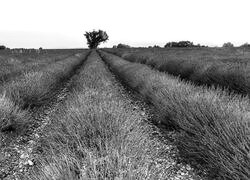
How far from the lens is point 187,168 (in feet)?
7.41

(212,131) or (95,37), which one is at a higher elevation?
(95,37)

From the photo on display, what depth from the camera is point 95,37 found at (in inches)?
2825

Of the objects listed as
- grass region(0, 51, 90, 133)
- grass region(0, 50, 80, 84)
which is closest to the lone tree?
grass region(0, 50, 80, 84)

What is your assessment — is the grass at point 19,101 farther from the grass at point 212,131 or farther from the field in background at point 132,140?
the grass at point 212,131

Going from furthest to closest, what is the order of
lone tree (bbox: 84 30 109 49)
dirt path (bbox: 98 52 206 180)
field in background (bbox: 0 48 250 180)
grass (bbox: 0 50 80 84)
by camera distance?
lone tree (bbox: 84 30 109 49), grass (bbox: 0 50 80 84), dirt path (bbox: 98 52 206 180), field in background (bbox: 0 48 250 180)

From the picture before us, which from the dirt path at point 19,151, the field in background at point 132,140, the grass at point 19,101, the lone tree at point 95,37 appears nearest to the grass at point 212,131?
the field in background at point 132,140

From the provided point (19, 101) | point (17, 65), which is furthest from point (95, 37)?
point (19, 101)

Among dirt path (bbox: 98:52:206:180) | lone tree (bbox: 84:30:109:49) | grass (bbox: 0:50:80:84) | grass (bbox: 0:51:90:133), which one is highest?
lone tree (bbox: 84:30:109:49)

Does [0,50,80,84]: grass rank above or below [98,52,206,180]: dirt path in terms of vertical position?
above

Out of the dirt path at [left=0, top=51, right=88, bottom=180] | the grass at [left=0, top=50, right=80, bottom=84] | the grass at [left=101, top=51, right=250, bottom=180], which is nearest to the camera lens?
the grass at [left=101, top=51, right=250, bottom=180]

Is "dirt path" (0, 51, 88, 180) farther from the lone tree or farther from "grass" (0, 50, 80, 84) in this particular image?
the lone tree

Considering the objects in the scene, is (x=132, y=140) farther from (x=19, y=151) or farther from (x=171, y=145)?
(x=19, y=151)

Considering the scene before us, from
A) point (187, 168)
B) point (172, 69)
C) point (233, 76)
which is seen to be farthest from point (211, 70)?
point (187, 168)

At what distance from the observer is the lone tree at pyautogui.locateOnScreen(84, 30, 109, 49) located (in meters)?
71.4
